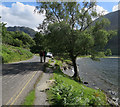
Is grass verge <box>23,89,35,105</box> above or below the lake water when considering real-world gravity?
above

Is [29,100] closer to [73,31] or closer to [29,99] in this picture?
[29,99]

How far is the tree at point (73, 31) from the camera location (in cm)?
1705

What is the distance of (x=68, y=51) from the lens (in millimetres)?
19359

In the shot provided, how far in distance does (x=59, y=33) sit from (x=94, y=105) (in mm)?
11830

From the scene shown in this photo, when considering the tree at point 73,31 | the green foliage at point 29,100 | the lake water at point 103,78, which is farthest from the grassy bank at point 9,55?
the green foliage at point 29,100

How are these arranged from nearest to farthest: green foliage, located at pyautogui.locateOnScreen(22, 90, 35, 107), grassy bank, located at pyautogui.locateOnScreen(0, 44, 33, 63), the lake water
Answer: green foliage, located at pyautogui.locateOnScreen(22, 90, 35, 107) < the lake water < grassy bank, located at pyautogui.locateOnScreen(0, 44, 33, 63)

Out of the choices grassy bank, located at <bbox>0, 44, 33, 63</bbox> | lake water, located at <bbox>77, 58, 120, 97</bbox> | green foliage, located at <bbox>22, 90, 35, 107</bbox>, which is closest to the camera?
green foliage, located at <bbox>22, 90, 35, 107</bbox>

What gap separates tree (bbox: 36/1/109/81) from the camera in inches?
671

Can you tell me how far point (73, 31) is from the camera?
58.6 feet

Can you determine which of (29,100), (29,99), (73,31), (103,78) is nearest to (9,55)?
(73,31)

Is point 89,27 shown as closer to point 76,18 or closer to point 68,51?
point 76,18

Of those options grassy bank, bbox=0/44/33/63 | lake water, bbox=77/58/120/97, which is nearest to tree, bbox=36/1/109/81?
lake water, bbox=77/58/120/97

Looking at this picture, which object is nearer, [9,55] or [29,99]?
[29,99]

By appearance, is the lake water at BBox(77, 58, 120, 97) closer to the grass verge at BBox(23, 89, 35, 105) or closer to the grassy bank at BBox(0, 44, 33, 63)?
the grass verge at BBox(23, 89, 35, 105)
